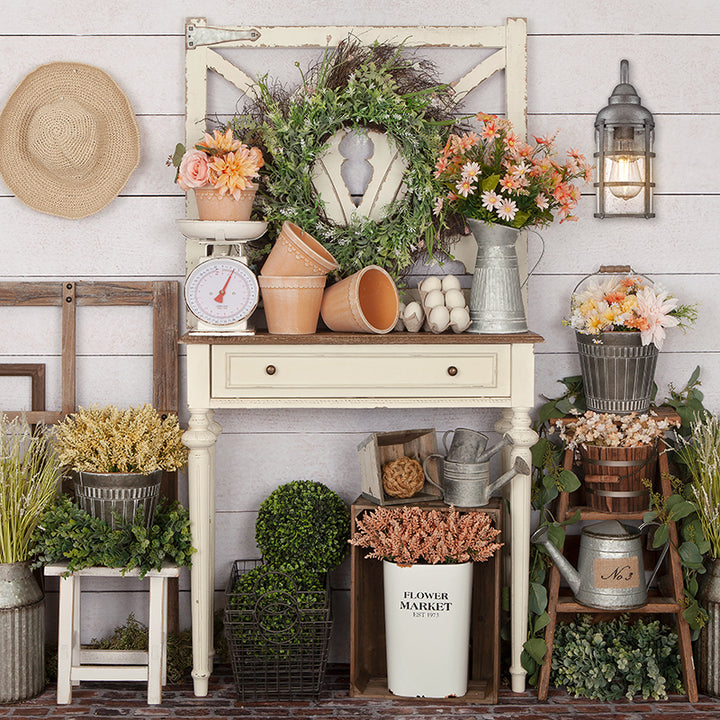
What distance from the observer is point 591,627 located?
279cm

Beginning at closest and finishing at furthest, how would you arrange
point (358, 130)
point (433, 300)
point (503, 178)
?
point (503, 178) < point (433, 300) < point (358, 130)

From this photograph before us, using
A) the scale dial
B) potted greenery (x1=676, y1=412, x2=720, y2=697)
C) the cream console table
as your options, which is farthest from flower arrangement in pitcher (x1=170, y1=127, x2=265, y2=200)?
potted greenery (x1=676, y1=412, x2=720, y2=697)

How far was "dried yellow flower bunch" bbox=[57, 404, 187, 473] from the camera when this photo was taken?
2.63 metres

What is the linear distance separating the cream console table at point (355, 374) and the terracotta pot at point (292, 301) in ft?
0.20

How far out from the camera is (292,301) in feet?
8.48

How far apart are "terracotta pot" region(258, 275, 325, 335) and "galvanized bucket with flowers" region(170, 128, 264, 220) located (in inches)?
9.3

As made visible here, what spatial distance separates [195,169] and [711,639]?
2.10 metres

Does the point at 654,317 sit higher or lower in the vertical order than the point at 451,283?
lower

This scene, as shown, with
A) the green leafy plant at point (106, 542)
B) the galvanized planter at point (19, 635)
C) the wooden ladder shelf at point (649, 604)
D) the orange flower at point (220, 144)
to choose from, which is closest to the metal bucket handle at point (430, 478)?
the wooden ladder shelf at point (649, 604)

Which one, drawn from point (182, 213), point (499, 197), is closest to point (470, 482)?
point (499, 197)

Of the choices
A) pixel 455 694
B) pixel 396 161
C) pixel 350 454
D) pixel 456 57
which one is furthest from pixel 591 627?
pixel 456 57

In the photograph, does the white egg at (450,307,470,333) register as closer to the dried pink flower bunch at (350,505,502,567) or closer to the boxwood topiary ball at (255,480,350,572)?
the dried pink flower bunch at (350,505,502,567)

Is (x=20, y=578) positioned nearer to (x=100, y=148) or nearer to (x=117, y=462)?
(x=117, y=462)

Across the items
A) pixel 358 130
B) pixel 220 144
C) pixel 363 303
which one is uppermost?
pixel 358 130
